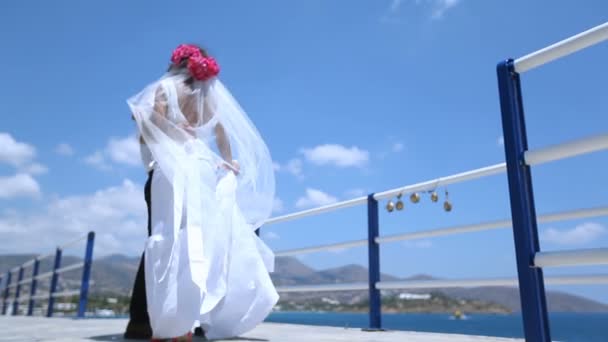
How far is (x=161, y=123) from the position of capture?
2.05 m

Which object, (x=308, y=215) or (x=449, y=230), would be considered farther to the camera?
(x=308, y=215)

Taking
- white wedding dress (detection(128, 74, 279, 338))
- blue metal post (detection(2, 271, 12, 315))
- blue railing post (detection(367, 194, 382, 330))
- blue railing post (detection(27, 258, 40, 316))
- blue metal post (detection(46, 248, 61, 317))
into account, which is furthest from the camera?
blue metal post (detection(2, 271, 12, 315))

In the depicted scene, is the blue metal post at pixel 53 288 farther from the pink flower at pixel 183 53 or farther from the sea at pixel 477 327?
the pink flower at pixel 183 53

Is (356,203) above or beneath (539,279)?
above

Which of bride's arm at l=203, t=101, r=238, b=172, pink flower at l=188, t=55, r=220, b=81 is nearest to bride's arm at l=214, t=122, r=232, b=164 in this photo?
bride's arm at l=203, t=101, r=238, b=172

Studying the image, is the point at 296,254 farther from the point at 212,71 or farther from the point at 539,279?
the point at 539,279

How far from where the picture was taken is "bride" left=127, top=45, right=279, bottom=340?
6.13ft

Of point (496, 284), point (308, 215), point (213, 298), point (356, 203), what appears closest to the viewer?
point (213, 298)

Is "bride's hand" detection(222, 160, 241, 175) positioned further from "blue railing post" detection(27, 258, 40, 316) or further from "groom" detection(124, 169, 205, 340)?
"blue railing post" detection(27, 258, 40, 316)

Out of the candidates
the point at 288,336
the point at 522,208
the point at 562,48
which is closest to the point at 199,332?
the point at 288,336

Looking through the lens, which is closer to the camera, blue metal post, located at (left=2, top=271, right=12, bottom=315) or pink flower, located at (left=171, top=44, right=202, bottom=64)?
pink flower, located at (left=171, top=44, right=202, bottom=64)

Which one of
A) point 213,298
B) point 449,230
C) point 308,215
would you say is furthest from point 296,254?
point 213,298

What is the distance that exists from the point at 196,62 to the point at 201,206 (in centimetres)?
70

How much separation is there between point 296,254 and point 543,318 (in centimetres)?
282
